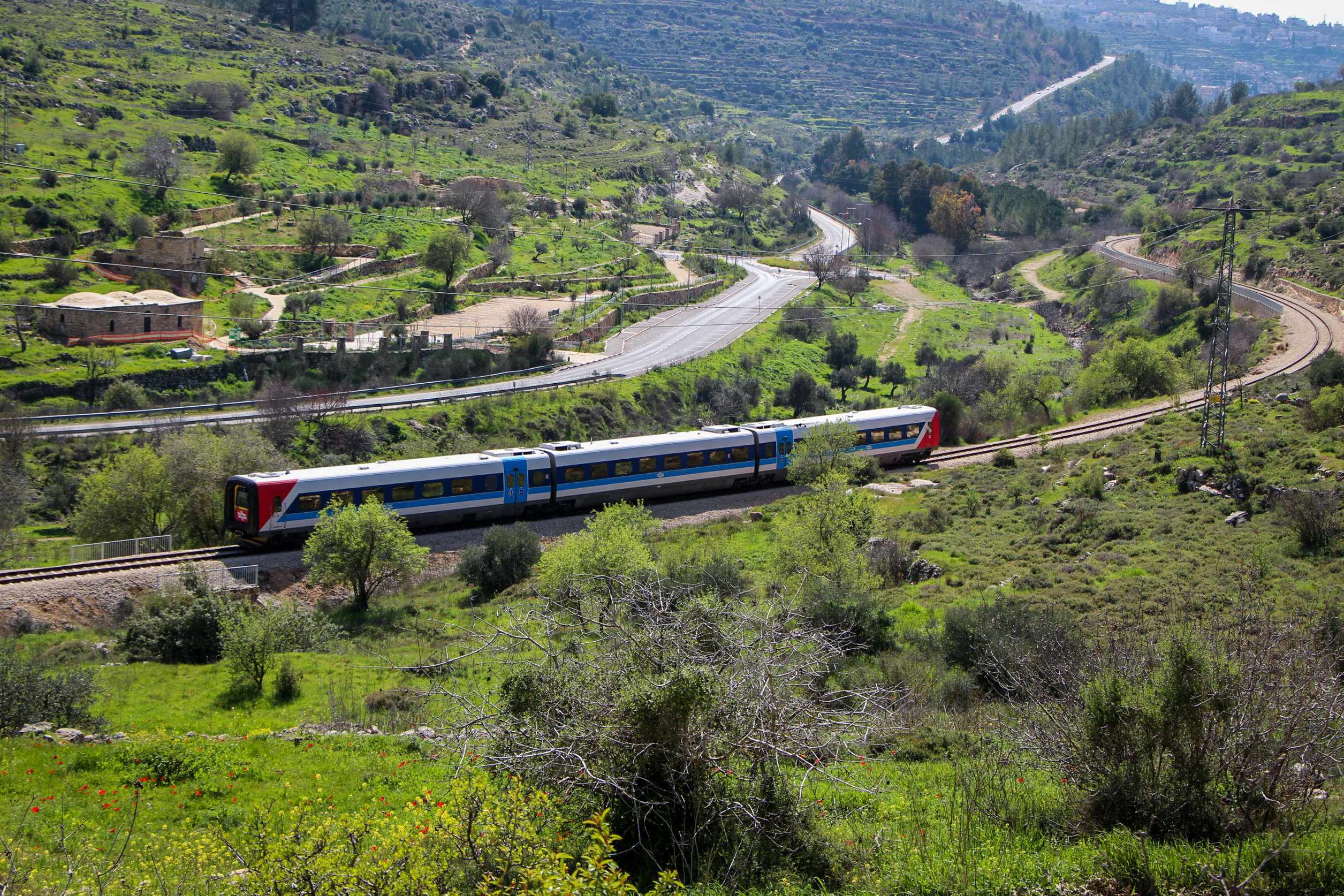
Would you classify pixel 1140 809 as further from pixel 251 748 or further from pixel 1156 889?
pixel 251 748

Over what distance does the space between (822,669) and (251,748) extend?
7.56 metres

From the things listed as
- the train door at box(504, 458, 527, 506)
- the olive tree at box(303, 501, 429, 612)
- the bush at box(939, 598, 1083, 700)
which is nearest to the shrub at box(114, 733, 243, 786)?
the bush at box(939, 598, 1083, 700)

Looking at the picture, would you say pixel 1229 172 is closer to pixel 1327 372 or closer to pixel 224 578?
pixel 1327 372

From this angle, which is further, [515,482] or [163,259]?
[163,259]

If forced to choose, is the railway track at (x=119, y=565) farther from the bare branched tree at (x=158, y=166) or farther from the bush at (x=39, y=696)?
the bare branched tree at (x=158, y=166)

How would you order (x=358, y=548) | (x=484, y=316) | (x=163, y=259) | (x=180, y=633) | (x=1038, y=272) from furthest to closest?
1. (x=1038, y=272)
2. (x=484, y=316)
3. (x=163, y=259)
4. (x=358, y=548)
5. (x=180, y=633)

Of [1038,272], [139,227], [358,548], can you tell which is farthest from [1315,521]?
[1038,272]

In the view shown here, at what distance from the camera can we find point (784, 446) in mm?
35094

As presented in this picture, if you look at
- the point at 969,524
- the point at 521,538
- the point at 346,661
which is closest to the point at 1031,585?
the point at 969,524

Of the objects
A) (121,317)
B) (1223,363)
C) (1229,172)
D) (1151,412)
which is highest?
(1229,172)

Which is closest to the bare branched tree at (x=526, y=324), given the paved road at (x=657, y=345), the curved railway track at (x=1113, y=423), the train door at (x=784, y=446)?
the paved road at (x=657, y=345)

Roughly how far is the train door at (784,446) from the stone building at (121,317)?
3457cm

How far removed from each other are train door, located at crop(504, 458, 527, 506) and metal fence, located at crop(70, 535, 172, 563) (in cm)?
963

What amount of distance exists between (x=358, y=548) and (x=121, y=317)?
111ft
